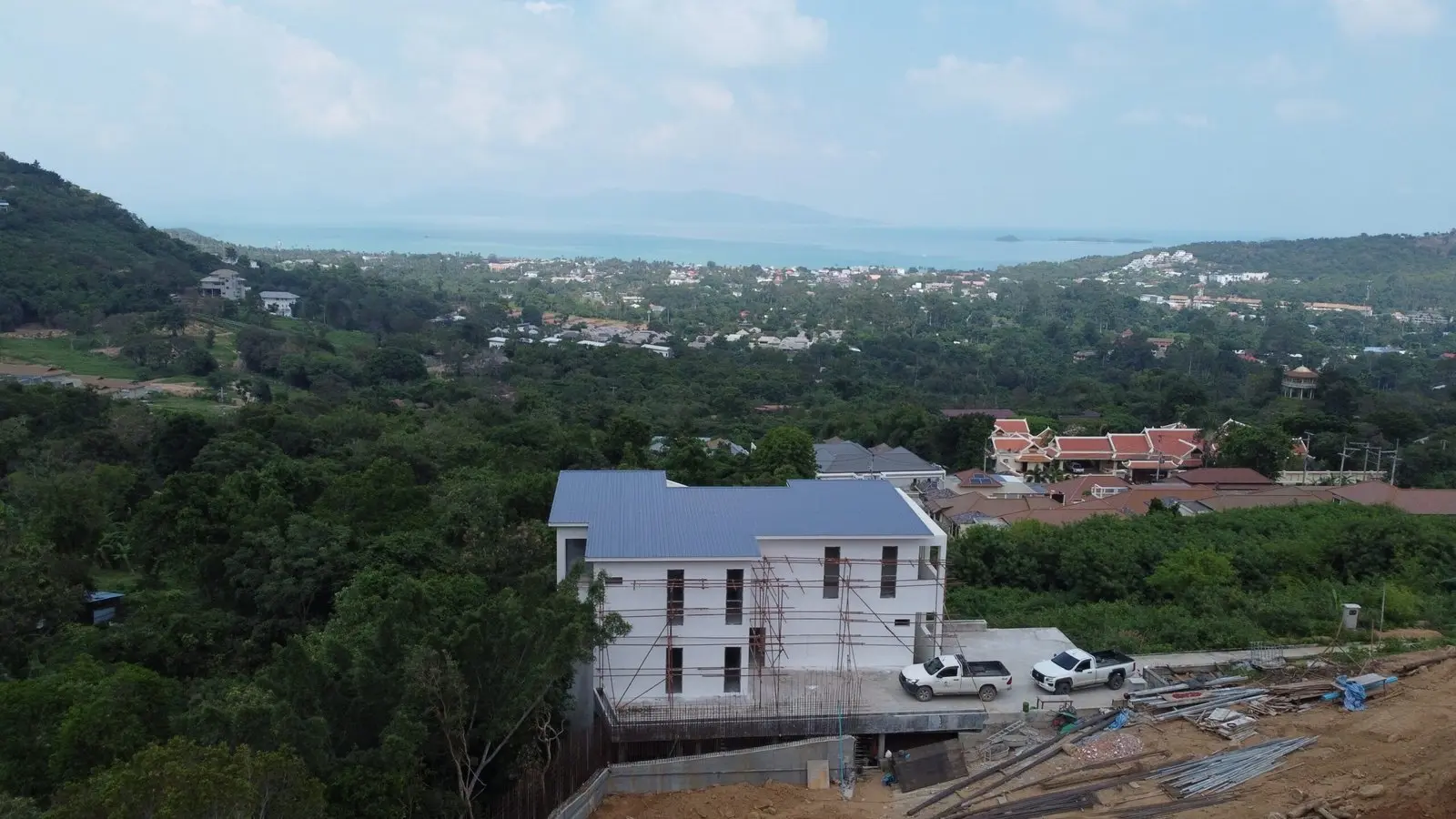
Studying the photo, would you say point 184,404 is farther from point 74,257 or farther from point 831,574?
point 831,574

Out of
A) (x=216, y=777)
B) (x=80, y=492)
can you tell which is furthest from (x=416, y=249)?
(x=216, y=777)

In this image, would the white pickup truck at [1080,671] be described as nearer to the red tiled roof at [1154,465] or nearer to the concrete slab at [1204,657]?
the concrete slab at [1204,657]

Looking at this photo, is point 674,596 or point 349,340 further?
point 349,340

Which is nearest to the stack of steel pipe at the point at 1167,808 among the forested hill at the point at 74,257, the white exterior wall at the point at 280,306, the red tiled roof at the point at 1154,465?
the red tiled roof at the point at 1154,465

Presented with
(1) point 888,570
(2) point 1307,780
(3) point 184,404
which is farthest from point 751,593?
(3) point 184,404

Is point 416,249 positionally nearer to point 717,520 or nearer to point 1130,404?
point 1130,404

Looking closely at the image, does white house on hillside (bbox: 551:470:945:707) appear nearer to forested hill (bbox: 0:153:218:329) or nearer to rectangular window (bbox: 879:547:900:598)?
rectangular window (bbox: 879:547:900:598)
